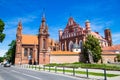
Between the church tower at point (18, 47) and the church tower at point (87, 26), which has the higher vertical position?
the church tower at point (87, 26)

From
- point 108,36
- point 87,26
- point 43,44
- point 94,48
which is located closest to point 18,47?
point 43,44

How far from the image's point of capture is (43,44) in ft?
221

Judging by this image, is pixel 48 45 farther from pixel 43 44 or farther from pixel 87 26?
pixel 87 26

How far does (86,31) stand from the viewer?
79.4 m

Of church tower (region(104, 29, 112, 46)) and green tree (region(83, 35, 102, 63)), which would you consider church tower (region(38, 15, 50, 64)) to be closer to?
green tree (region(83, 35, 102, 63))

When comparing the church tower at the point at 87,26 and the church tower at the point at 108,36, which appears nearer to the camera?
the church tower at the point at 87,26

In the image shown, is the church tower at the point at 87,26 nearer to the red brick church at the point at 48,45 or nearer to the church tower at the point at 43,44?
the red brick church at the point at 48,45

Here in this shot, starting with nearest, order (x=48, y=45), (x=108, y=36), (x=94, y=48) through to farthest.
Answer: (x=94, y=48)
(x=48, y=45)
(x=108, y=36)

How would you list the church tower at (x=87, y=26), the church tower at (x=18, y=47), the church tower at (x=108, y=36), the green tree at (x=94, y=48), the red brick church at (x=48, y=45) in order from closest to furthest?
1. the green tree at (x=94, y=48)
2. the red brick church at (x=48, y=45)
3. the church tower at (x=18, y=47)
4. the church tower at (x=87, y=26)
5. the church tower at (x=108, y=36)

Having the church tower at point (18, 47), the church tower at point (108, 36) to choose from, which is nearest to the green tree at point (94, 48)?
the church tower at point (18, 47)

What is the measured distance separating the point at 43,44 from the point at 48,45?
5.56 meters

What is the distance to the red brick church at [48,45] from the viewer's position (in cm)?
6538

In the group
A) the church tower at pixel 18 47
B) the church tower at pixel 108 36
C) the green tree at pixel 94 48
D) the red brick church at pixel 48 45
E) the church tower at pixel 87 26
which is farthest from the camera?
the church tower at pixel 108 36

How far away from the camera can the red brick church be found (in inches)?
2574
